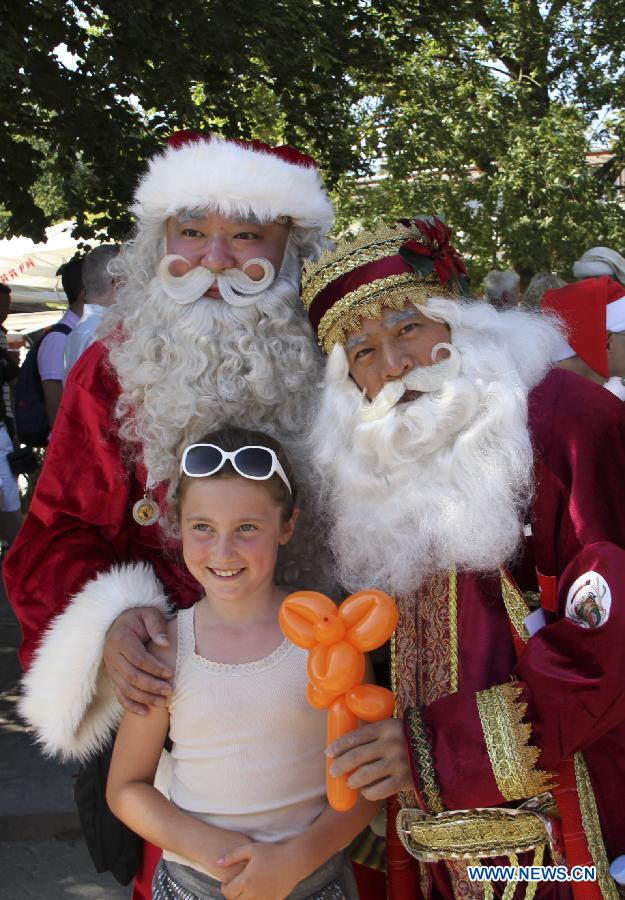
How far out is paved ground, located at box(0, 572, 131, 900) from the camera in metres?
3.86

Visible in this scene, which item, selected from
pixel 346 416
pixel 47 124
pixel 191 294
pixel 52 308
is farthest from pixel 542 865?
pixel 52 308

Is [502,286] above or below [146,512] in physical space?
above

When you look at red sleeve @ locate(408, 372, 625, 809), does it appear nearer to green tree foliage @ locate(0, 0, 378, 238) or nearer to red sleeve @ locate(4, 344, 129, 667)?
red sleeve @ locate(4, 344, 129, 667)

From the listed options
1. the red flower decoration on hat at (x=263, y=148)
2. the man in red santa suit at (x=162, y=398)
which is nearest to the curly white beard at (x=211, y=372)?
the man in red santa suit at (x=162, y=398)

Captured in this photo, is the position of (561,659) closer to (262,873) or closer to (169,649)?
(262,873)

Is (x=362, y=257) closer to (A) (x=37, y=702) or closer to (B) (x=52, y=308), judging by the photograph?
(A) (x=37, y=702)

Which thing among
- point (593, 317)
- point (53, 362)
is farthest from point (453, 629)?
point (53, 362)

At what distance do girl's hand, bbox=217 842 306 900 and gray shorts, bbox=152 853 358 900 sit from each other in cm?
8

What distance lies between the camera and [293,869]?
6.51 feet

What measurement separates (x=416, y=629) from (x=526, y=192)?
10927 mm

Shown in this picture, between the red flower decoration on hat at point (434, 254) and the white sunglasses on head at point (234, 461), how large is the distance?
1.92 feet

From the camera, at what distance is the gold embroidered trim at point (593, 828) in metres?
1.90

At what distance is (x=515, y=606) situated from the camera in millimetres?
2025

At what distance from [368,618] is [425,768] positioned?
13.0 inches
